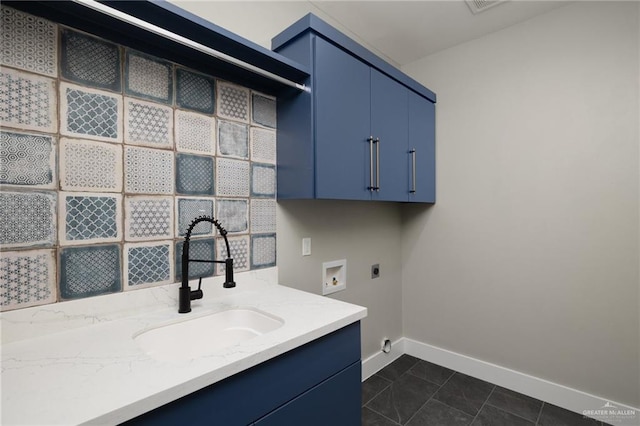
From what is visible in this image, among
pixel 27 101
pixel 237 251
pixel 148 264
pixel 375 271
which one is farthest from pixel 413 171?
pixel 27 101

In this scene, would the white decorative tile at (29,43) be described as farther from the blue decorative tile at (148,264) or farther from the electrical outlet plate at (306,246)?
the electrical outlet plate at (306,246)

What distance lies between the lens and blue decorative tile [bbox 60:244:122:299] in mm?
997

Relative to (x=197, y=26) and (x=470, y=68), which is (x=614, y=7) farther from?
(x=197, y=26)

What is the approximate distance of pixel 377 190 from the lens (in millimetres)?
1753

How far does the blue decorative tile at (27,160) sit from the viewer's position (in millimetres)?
893

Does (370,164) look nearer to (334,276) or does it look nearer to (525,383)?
(334,276)

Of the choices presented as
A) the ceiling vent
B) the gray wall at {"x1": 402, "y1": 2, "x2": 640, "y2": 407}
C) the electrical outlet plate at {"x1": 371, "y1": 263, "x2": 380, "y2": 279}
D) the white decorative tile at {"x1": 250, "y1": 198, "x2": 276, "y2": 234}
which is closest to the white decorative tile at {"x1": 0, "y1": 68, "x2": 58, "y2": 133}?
the white decorative tile at {"x1": 250, "y1": 198, "x2": 276, "y2": 234}

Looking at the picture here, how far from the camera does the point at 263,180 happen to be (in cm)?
157

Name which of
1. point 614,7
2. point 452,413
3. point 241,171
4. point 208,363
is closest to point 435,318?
point 452,413

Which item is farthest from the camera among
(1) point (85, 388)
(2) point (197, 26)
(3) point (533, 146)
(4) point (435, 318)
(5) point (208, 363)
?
(4) point (435, 318)

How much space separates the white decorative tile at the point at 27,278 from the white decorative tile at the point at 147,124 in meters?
0.49

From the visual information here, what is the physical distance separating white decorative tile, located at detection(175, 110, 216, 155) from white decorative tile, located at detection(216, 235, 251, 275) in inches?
A: 16.8

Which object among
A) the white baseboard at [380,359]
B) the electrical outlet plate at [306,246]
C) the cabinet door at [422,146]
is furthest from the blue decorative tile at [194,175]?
the white baseboard at [380,359]

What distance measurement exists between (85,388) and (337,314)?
764mm
